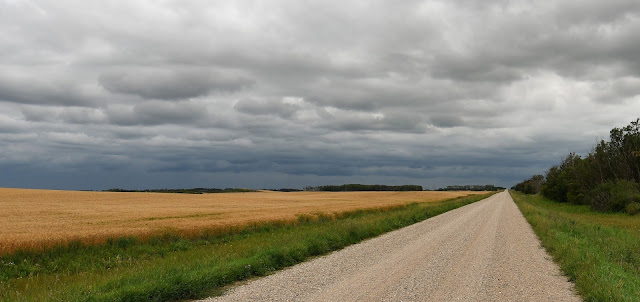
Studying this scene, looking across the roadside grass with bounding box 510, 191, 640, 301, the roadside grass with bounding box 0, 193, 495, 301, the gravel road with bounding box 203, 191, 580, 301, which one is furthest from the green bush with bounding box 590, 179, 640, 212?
the gravel road with bounding box 203, 191, 580, 301

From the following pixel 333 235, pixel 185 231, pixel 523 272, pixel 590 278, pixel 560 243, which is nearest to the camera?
pixel 590 278

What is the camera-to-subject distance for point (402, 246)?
58.8 ft

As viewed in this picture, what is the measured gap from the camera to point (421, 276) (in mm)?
11719

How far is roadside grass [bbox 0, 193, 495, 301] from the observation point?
9.84m

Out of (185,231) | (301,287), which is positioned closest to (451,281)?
(301,287)

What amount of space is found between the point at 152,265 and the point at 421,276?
329 inches

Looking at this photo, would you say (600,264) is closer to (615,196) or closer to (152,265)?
(152,265)

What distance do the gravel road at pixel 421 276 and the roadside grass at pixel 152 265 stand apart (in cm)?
77

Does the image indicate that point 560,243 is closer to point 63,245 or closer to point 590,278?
point 590,278

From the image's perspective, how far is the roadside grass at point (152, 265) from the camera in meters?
9.84

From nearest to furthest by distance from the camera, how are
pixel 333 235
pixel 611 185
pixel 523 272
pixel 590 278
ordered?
1. pixel 590 278
2. pixel 523 272
3. pixel 333 235
4. pixel 611 185

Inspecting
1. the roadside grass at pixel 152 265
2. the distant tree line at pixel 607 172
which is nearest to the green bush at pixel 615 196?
the distant tree line at pixel 607 172

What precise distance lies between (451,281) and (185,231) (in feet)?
55.3

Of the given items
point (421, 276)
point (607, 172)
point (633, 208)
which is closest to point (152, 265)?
point (421, 276)
